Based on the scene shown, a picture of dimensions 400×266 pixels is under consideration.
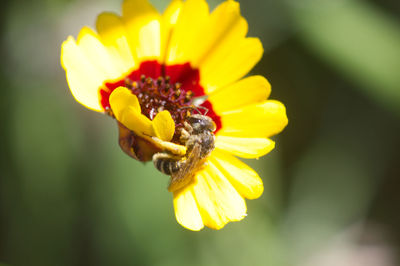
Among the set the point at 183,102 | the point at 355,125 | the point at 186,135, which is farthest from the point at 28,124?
the point at 355,125

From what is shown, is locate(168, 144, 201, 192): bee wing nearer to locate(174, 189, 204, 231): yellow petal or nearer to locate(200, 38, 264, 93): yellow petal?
locate(174, 189, 204, 231): yellow petal

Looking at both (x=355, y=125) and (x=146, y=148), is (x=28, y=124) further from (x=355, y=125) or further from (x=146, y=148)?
(x=355, y=125)

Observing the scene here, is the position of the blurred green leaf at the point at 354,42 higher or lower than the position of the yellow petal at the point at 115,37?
higher

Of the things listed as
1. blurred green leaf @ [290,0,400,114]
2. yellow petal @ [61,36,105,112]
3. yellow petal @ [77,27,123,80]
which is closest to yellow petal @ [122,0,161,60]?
yellow petal @ [77,27,123,80]

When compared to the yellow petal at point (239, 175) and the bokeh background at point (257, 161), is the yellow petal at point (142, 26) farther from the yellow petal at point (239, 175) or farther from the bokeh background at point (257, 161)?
the bokeh background at point (257, 161)

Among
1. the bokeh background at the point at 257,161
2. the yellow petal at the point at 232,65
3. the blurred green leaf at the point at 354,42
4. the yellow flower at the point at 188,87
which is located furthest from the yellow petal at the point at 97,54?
the blurred green leaf at the point at 354,42

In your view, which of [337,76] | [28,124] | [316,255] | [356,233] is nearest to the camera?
[28,124]

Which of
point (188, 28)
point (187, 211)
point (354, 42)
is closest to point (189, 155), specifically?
point (187, 211)
